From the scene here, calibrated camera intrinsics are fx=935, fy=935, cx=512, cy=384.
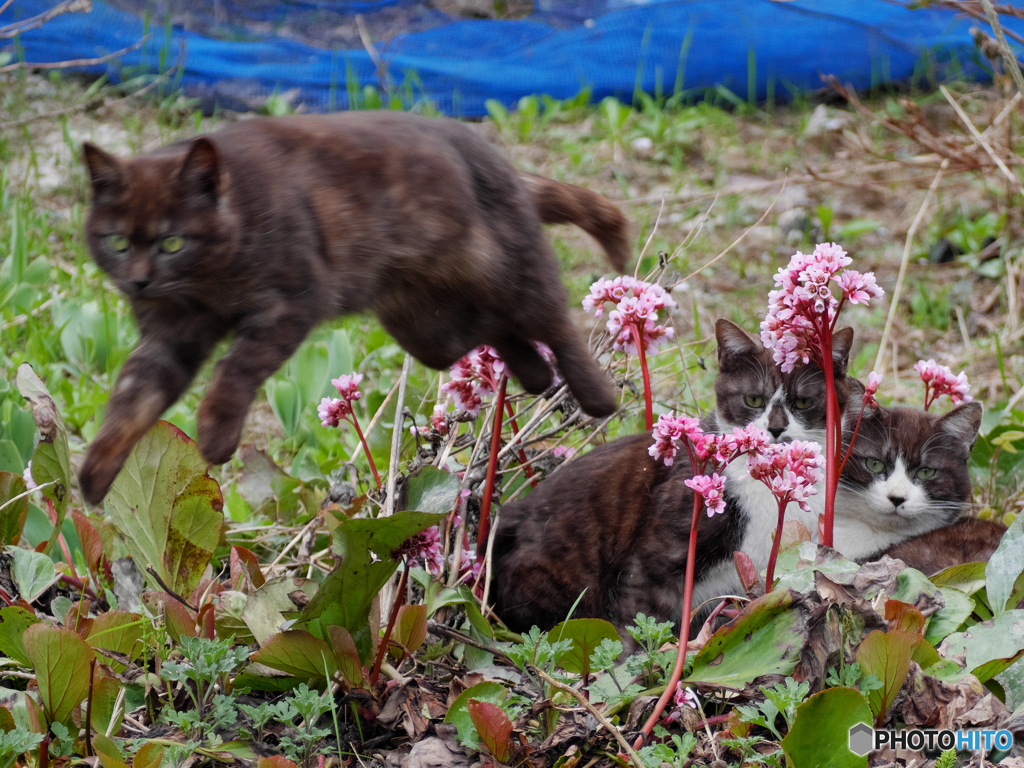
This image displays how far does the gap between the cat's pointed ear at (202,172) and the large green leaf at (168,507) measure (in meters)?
0.96

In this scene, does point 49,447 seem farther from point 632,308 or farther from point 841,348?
point 841,348

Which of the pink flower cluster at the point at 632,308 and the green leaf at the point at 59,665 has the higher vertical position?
the pink flower cluster at the point at 632,308

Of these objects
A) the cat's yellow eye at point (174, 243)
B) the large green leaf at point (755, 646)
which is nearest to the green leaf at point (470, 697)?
the large green leaf at point (755, 646)

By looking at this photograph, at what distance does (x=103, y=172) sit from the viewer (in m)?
0.97

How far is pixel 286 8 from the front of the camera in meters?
4.67

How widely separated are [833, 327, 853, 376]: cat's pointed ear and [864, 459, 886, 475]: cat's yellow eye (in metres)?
0.33

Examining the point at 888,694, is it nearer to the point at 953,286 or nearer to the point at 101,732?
the point at 101,732

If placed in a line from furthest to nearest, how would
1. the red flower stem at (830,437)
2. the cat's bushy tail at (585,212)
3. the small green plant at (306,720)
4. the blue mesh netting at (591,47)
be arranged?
the blue mesh netting at (591,47) → the red flower stem at (830,437) → the small green plant at (306,720) → the cat's bushy tail at (585,212)

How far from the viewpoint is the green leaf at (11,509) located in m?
2.01

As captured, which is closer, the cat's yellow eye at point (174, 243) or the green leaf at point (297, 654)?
the cat's yellow eye at point (174, 243)

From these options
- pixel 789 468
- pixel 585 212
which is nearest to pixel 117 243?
pixel 585 212

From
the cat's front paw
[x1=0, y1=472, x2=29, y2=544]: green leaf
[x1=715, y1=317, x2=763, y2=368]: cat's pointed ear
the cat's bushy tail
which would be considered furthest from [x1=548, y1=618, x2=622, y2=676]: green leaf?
[x1=0, y1=472, x2=29, y2=544]: green leaf

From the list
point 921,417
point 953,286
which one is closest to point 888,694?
point 921,417

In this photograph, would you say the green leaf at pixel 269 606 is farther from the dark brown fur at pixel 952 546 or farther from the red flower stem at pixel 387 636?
the dark brown fur at pixel 952 546
